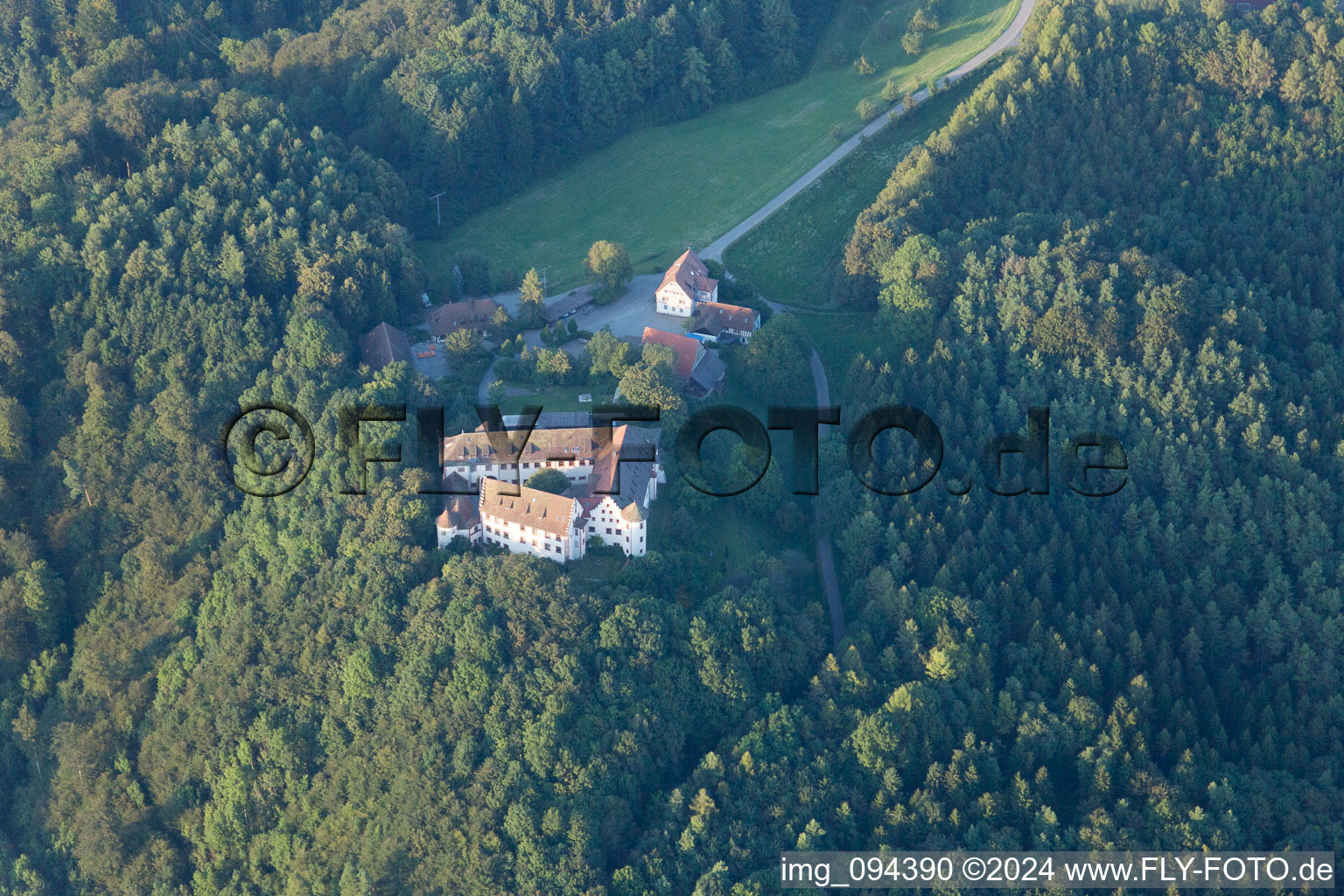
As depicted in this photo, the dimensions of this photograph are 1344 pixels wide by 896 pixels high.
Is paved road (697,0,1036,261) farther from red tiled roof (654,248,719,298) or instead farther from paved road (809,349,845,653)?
paved road (809,349,845,653)

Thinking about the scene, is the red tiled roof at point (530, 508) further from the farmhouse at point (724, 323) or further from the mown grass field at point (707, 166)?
the mown grass field at point (707, 166)

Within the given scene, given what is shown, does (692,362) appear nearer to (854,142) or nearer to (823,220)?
(823,220)

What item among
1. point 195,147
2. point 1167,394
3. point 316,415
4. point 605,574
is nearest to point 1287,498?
point 1167,394

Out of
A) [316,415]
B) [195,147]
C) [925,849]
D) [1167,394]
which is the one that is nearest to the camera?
[925,849]

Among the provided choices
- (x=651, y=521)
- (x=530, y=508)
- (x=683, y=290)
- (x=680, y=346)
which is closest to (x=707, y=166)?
(x=683, y=290)

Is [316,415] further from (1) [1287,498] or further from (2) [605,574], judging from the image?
(1) [1287,498]

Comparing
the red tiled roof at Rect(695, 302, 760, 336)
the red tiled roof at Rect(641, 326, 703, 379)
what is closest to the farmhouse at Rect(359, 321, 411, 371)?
the red tiled roof at Rect(641, 326, 703, 379)
